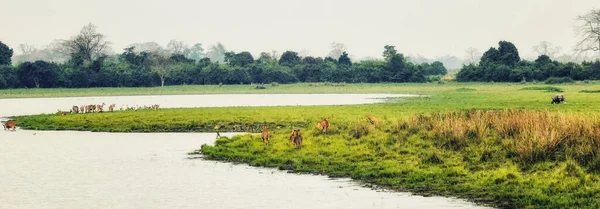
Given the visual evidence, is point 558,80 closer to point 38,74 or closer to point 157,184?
point 38,74

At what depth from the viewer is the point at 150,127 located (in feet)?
152

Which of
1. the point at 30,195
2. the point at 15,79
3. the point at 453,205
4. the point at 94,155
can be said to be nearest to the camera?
the point at 453,205

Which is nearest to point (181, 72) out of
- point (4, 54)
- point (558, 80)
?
point (4, 54)

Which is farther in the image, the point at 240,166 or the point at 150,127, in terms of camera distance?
the point at 150,127

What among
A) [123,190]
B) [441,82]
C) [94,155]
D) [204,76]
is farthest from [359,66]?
[123,190]

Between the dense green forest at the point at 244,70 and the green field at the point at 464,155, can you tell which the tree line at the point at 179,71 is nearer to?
the dense green forest at the point at 244,70

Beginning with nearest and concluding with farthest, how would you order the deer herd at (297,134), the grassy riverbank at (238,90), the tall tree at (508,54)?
the deer herd at (297,134) → the grassy riverbank at (238,90) → the tall tree at (508,54)

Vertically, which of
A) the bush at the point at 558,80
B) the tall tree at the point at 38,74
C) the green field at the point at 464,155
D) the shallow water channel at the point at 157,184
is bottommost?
the bush at the point at 558,80

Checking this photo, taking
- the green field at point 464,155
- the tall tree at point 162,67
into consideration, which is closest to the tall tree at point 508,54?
the tall tree at point 162,67

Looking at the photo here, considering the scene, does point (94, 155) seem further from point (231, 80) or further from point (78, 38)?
point (78, 38)

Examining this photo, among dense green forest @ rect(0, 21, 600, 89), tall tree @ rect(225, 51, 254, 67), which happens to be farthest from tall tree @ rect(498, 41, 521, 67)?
tall tree @ rect(225, 51, 254, 67)

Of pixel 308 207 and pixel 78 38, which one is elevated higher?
pixel 78 38

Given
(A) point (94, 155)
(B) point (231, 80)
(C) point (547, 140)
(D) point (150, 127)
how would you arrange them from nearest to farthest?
1. (C) point (547, 140)
2. (A) point (94, 155)
3. (D) point (150, 127)
4. (B) point (231, 80)

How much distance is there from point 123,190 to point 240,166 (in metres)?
6.42
